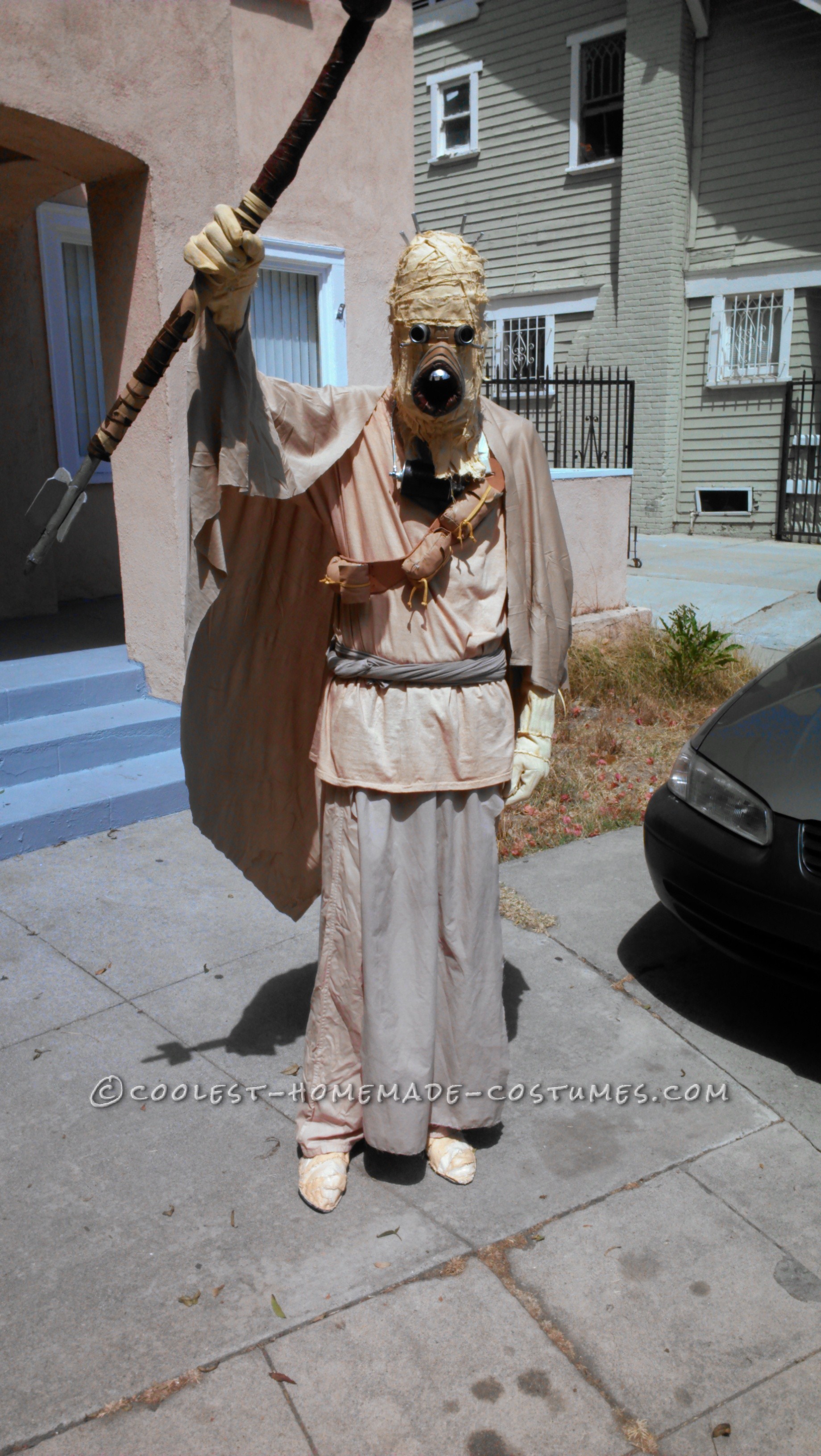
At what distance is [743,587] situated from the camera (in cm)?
1034

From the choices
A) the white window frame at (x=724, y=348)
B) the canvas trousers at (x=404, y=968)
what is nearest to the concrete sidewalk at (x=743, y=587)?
the white window frame at (x=724, y=348)

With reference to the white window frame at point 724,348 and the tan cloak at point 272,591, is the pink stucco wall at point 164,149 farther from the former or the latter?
the white window frame at point 724,348

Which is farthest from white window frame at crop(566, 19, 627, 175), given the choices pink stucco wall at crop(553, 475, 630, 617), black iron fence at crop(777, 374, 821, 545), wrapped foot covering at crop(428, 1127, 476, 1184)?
wrapped foot covering at crop(428, 1127, 476, 1184)

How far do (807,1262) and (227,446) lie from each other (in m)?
2.26

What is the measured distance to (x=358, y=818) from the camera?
8.91 feet

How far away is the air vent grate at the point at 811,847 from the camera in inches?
126

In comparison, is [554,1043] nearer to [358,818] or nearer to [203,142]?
[358,818]

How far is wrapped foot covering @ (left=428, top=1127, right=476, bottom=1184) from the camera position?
2.85 m

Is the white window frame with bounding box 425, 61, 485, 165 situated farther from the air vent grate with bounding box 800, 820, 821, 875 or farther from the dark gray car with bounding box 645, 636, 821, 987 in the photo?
the air vent grate with bounding box 800, 820, 821, 875

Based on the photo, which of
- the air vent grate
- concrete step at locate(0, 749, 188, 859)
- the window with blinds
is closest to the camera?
the air vent grate

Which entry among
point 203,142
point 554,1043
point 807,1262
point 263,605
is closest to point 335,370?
point 203,142

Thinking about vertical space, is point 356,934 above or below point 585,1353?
above

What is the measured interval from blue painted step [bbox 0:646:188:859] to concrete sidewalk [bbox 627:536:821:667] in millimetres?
4272

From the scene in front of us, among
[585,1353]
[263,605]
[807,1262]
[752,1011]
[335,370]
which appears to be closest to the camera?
[585,1353]
